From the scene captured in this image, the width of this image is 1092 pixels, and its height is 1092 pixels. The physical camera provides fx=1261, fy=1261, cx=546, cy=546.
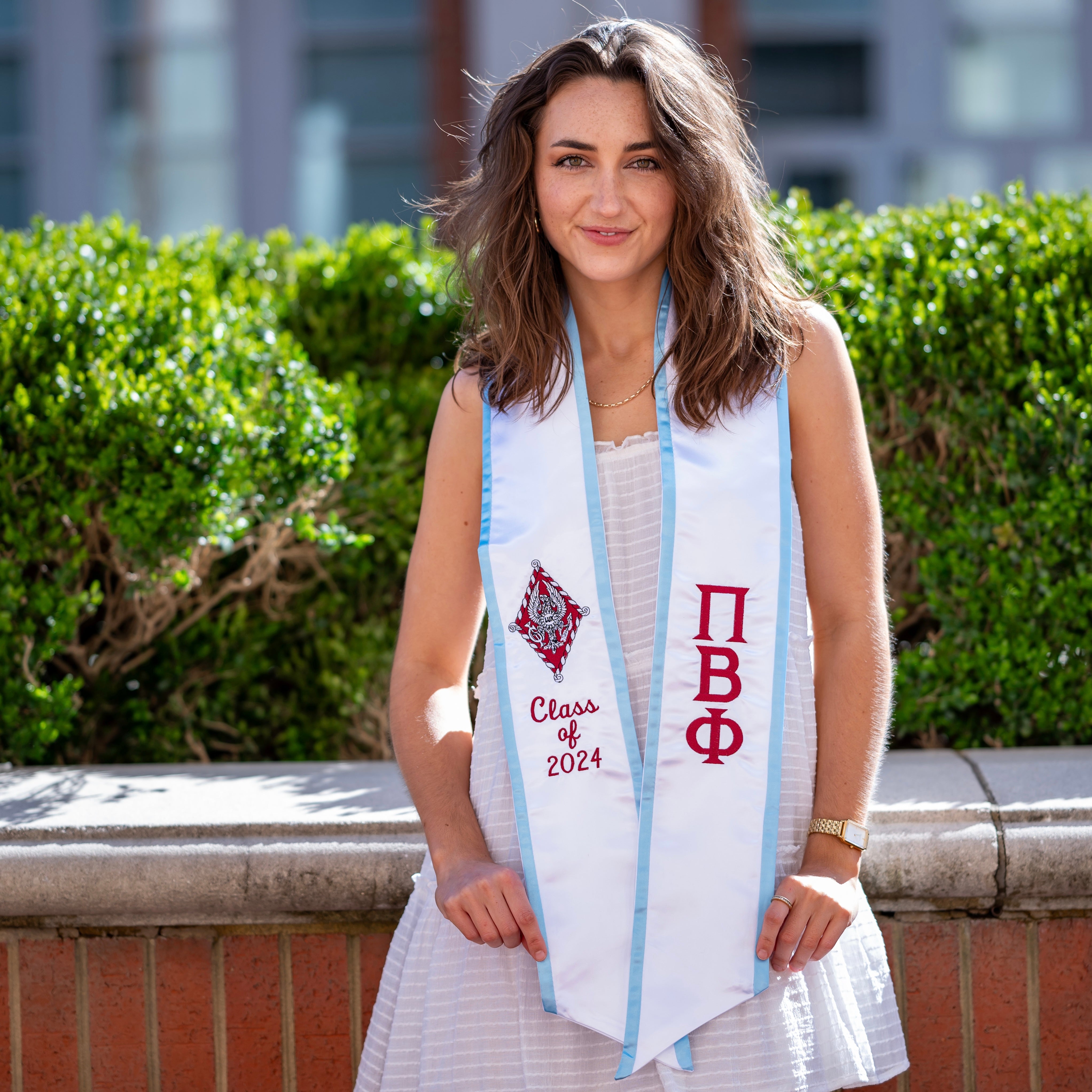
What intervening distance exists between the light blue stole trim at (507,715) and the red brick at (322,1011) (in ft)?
2.00

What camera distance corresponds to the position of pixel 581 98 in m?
1.79

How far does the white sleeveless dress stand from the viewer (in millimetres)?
1598

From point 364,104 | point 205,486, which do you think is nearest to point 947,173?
point 364,104

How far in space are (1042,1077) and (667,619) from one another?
3.58 ft

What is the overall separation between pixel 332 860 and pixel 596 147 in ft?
3.92

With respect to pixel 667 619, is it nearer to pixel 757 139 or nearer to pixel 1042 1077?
pixel 1042 1077

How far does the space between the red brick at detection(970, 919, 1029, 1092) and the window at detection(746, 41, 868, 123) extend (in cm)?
827

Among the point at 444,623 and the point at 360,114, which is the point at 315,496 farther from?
the point at 360,114

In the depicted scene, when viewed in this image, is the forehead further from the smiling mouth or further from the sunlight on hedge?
the sunlight on hedge

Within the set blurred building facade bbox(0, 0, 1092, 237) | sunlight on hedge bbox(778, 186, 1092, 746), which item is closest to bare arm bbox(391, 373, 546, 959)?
sunlight on hedge bbox(778, 186, 1092, 746)

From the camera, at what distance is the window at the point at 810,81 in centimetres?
941

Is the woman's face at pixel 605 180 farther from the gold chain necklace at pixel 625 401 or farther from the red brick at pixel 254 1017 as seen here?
the red brick at pixel 254 1017

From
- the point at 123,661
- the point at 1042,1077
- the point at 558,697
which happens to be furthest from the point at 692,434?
the point at 123,661

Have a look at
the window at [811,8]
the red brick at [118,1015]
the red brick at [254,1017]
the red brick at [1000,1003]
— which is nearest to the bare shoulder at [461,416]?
the red brick at [254,1017]
